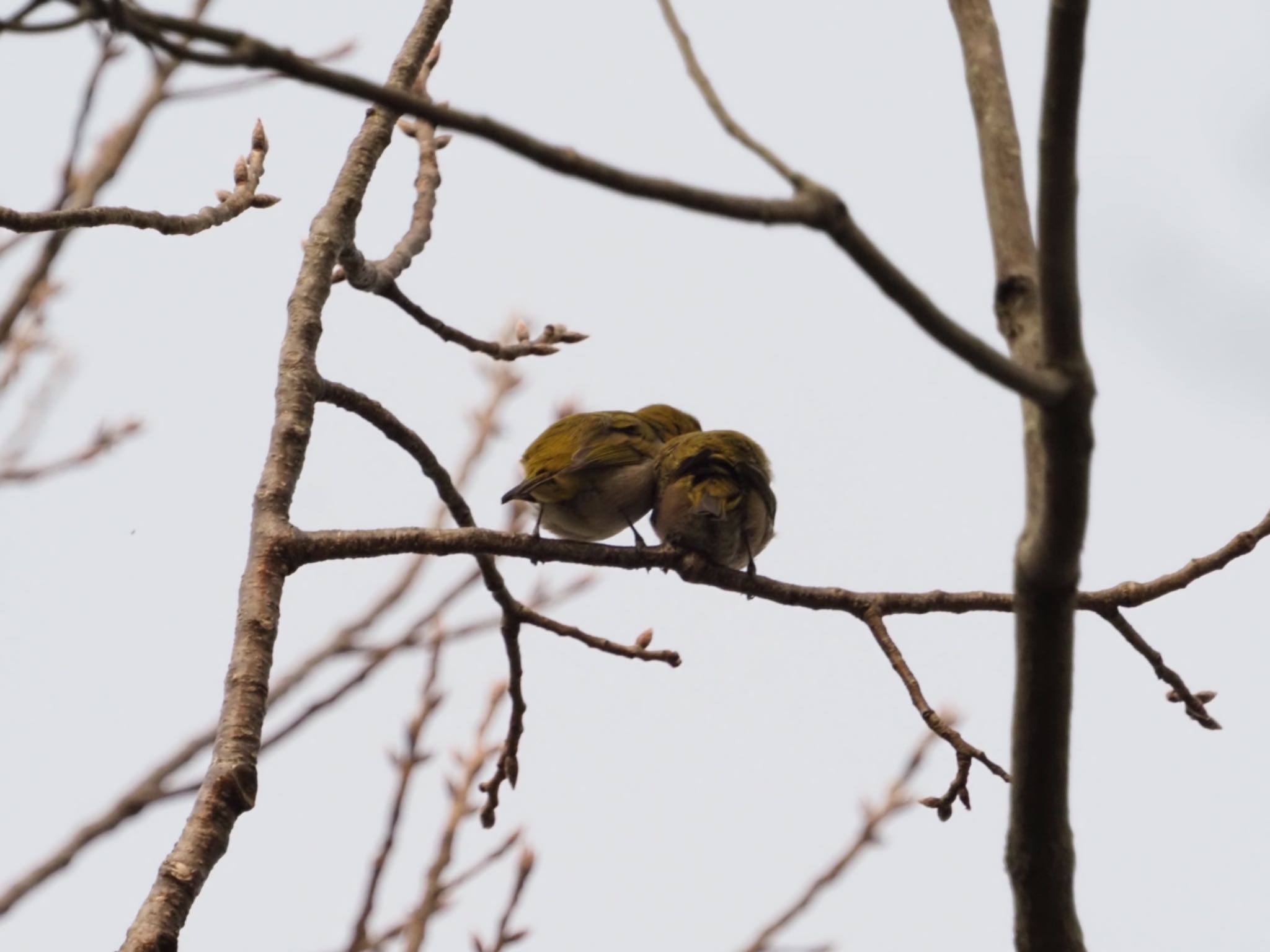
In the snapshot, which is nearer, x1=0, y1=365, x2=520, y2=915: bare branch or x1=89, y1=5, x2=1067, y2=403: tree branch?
x1=89, y1=5, x2=1067, y2=403: tree branch

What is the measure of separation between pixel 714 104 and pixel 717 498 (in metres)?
2.44

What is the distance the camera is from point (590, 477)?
14.5ft

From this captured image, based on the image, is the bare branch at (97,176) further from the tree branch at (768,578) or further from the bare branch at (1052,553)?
the bare branch at (1052,553)

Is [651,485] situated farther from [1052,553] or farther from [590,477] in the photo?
[1052,553]

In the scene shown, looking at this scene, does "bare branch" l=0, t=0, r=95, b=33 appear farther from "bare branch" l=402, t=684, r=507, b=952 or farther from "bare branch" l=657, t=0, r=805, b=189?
"bare branch" l=402, t=684, r=507, b=952

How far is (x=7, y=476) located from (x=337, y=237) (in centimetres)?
231

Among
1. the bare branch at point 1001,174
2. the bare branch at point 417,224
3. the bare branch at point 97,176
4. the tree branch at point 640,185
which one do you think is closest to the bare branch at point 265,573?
the bare branch at point 417,224

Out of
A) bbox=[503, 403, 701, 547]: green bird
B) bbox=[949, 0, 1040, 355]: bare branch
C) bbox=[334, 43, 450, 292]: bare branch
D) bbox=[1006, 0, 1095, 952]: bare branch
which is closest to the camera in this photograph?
bbox=[1006, 0, 1095, 952]: bare branch

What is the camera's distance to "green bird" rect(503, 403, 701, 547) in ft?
14.3

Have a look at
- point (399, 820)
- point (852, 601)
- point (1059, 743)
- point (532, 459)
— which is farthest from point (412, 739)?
point (1059, 743)

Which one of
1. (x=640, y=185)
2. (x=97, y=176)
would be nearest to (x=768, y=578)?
(x=640, y=185)

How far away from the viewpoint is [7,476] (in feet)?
17.4

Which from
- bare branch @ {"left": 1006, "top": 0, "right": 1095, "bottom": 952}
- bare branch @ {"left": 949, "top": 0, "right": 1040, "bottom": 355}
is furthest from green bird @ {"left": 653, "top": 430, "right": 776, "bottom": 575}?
bare branch @ {"left": 1006, "top": 0, "right": 1095, "bottom": 952}

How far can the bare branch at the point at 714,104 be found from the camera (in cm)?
154
